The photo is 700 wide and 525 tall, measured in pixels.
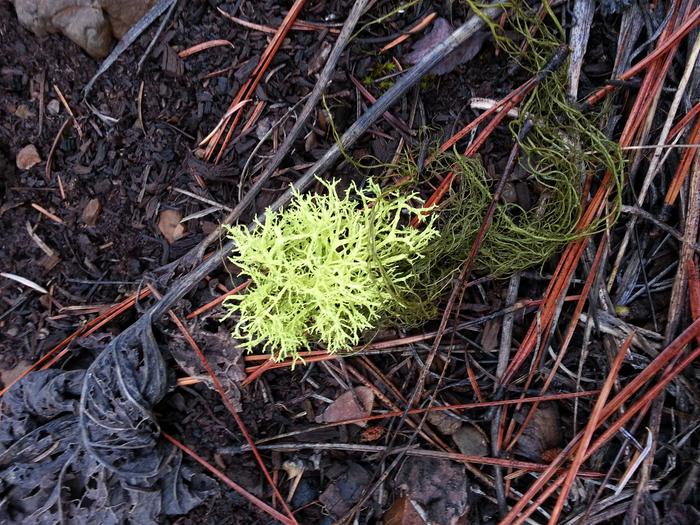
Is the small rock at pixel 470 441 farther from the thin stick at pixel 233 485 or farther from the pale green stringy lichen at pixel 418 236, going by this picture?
the thin stick at pixel 233 485

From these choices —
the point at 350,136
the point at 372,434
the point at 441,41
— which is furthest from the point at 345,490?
the point at 441,41

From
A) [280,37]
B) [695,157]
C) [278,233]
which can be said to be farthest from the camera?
[280,37]

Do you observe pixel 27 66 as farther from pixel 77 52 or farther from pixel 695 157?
pixel 695 157

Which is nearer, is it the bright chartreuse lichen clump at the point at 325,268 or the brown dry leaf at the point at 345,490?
the bright chartreuse lichen clump at the point at 325,268

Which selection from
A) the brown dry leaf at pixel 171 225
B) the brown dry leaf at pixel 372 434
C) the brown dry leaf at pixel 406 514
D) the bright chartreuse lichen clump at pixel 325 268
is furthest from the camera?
the brown dry leaf at pixel 171 225

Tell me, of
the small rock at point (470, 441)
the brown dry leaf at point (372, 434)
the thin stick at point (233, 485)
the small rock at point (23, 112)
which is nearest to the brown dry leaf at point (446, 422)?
the small rock at point (470, 441)

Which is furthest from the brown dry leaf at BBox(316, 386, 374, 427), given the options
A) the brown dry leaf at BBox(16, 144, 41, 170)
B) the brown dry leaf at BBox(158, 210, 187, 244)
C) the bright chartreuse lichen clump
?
the brown dry leaf at BBox(16, 144, 41, 170)

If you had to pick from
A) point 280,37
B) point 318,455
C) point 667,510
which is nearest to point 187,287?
point 318,455

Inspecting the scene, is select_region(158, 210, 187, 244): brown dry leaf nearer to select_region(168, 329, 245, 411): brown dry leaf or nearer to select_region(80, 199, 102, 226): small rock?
select_region(80, 199, 102, 226): small rock

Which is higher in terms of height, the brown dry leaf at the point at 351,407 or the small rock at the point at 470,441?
the brown dry leaf at the point at 351,407
